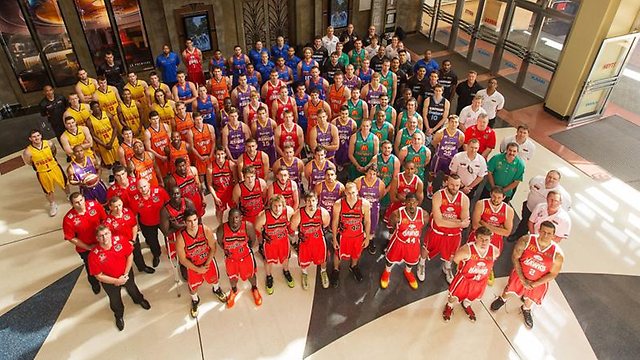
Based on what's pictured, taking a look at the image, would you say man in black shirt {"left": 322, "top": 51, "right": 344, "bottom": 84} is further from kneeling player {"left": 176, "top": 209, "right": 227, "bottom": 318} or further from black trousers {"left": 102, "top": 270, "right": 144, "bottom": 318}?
black trousers {"left": 102, "top": 270, "right": 144, "bottom": 318}

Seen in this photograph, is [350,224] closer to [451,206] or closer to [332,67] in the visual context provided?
[451,206]

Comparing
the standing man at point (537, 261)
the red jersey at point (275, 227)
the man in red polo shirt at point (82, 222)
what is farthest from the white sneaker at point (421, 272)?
the man in red polo shirt at point (82, 222)

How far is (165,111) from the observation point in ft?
23.1

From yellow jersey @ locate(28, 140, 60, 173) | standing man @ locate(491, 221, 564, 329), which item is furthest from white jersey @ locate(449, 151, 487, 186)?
yellow jersey @ locate(28, 140, 60, 173)

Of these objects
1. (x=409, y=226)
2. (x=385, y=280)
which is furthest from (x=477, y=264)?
(x=385, y=280)

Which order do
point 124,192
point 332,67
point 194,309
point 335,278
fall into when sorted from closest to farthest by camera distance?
point 124,192 → point 194,309 → point 335,278 → point 332,67

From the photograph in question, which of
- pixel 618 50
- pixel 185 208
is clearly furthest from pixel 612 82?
pixel 185 208

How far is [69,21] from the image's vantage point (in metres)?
9.27

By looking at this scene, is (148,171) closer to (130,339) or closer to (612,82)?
(130,339)

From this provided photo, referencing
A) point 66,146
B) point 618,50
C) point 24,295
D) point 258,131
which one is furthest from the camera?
point 618,50

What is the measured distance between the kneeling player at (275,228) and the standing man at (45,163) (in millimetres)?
3384

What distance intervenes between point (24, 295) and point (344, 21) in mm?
9521

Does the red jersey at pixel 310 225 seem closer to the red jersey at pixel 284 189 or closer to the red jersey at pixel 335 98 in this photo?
the red jersey at pixel 284 189

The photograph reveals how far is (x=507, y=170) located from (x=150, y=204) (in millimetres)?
4530
